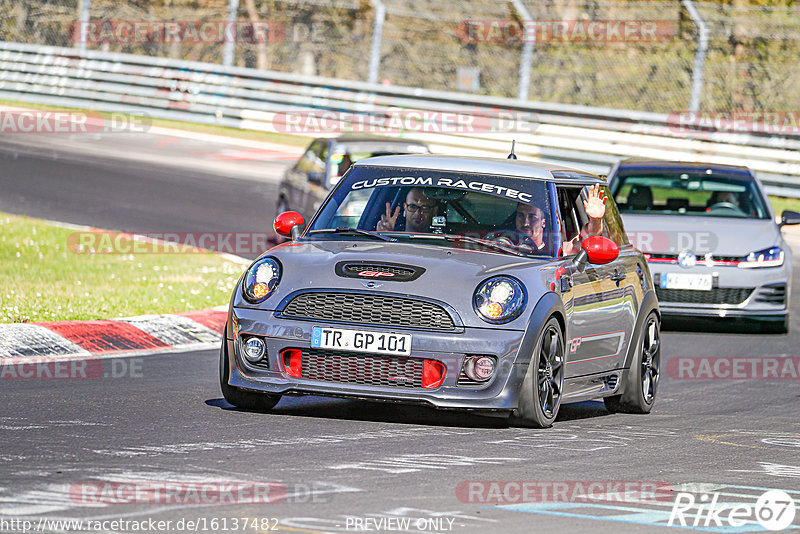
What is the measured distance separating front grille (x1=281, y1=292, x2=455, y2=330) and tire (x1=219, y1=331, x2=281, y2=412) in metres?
0.59

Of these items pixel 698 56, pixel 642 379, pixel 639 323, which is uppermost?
pixel 698 56

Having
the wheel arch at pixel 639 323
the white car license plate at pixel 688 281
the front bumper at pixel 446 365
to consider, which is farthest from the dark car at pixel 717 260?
the front bumper at pixel 446 365

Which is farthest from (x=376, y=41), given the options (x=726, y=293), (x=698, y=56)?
(x=726, y=293)

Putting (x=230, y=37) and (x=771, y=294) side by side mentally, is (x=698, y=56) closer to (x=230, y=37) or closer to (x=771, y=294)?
(x=230, y=37)

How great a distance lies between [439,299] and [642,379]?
2290 millimetres

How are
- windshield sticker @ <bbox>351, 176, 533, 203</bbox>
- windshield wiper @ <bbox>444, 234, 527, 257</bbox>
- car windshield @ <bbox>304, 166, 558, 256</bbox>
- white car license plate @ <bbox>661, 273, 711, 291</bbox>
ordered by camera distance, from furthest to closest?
white car license plate @ <bbox>661, 273, 711, 291</bbox>
windshield sticker @ <bbox>351, 176, 533, 203</bbox>
car windshield @ <bbox>304, 166, 558, 256</bbox>
windshield wiper @ <bbox>444, 234, 527, 257</bbox>

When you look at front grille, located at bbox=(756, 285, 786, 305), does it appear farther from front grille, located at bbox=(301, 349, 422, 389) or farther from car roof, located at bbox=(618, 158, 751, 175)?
front grille, located at bbox=(301, 349, 422, 389)

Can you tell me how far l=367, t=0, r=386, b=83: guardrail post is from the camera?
1051 inches

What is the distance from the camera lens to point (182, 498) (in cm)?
555

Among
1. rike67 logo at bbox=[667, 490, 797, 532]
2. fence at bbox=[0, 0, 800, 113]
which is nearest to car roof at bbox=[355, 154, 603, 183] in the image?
rike67 logo at bbox=[667, 490, 797, 532]

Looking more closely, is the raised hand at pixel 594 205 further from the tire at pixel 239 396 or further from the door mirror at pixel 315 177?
the door mirror at pixel 315 177

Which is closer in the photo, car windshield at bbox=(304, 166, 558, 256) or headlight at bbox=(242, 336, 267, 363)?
headlight at bbox=(242, 336, 267, 363)

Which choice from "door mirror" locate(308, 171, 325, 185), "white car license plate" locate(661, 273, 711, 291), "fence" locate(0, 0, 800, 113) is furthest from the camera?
"fence" locate(0, 0, 800, 113)

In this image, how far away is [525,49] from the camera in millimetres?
25453
